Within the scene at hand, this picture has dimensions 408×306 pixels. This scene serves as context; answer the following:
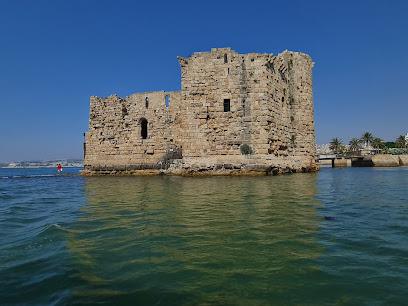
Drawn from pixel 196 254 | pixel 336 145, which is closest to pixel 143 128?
pixel 196 254

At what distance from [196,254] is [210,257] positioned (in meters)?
0.20

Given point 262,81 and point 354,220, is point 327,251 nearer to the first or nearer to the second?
point 354,220

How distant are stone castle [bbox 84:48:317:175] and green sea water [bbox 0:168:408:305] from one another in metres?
10.4

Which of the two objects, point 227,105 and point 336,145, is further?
point 336,145

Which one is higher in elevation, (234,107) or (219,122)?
(234,107)

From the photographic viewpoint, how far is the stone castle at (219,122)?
1662cm

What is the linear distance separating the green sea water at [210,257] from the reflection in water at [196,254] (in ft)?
0.03

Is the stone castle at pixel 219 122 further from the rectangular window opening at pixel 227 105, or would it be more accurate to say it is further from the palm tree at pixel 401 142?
the palm tree at pixel 401 142

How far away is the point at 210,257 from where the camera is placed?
3.48m

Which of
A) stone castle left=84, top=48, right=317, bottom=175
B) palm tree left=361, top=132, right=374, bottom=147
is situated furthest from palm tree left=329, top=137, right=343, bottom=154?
stone castle left=84, top=48, right=317, bottom=175

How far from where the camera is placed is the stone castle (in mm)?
16625

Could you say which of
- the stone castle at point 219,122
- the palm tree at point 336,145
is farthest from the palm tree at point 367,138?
the stone castle at point 219,122

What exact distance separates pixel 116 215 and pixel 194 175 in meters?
10.8

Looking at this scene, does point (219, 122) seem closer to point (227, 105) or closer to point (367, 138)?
point (227, 105)
